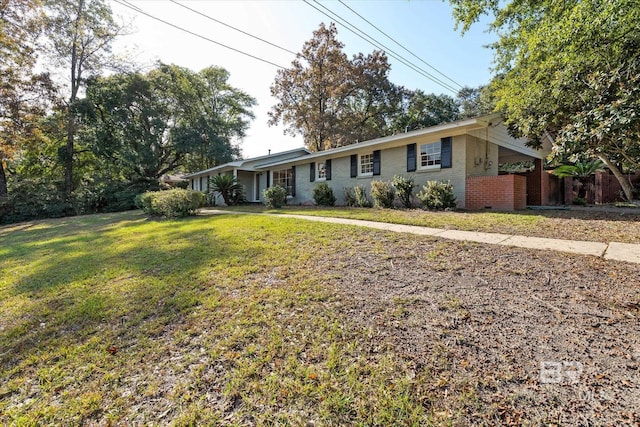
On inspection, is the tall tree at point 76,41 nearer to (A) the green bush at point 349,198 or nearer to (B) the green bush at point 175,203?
(B) the green bush at point 175,203

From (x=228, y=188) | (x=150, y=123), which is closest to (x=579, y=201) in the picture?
(x=228, y=188)

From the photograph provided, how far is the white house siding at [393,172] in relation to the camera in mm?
9312

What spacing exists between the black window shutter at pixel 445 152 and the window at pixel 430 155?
0.19 meters

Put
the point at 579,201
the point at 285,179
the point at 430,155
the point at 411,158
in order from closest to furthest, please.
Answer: the point at 430,155, the point at 411,158, the point at 579,201, the point at 285,179

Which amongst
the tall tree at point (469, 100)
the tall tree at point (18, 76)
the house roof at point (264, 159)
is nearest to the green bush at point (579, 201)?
the house roof at point (264, 159)

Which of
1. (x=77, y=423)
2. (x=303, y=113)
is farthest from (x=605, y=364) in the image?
(x=303, y=113)

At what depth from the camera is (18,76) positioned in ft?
52.4

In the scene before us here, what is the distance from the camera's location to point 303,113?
24844 millimetres

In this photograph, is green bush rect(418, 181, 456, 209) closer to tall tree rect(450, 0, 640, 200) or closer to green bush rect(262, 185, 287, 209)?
tall tree rect(450, 0, 640, 200)

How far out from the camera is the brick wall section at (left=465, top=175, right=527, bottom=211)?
8391mm

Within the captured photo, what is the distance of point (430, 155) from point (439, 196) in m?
2.10

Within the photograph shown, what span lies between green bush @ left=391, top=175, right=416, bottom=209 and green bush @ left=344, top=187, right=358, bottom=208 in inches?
89.2

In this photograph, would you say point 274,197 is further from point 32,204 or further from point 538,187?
point 32,204

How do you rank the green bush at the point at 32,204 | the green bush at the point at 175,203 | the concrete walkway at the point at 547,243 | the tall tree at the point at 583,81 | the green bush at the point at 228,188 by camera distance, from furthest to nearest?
the green bush at the point at 32,204 → the green bush at the point at 228,188 → the green bush at the point at 175,203 → the tall tree at the point at 583,81 → the concrete walkway at the point at 547,243
